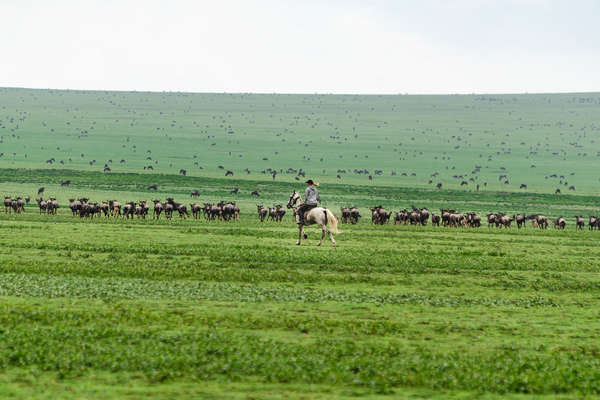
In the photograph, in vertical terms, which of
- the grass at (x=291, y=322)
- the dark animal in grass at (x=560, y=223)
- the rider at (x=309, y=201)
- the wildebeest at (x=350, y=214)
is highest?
the rider at (x=309, y=201)

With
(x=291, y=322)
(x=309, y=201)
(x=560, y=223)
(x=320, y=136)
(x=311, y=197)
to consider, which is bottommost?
(x=291, y=322)

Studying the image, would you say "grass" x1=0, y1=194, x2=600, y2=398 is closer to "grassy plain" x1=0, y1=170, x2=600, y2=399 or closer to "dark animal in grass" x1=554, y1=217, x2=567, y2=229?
"grassy plain" x1=0, y1=170, x2=600, y2=399

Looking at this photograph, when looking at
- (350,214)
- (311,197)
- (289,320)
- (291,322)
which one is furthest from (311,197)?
(350,214)

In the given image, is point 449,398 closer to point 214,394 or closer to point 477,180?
point 214,394

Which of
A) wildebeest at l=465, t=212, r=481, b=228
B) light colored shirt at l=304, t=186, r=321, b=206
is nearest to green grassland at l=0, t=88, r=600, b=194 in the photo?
wildebeest at l=465, t=212, r=481, b=228

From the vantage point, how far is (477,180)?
10856cm

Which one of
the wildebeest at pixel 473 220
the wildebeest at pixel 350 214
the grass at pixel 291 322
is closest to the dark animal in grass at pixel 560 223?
the wildebeest at pixel 473 220

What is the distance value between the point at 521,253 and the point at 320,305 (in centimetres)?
1530

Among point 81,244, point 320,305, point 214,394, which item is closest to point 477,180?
point 81,244

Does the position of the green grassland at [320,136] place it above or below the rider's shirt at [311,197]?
above

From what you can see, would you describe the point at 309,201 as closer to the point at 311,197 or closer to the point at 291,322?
the point at 311,197

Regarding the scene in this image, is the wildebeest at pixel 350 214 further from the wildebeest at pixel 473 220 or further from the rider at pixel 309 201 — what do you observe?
the rider at pixel 309 201

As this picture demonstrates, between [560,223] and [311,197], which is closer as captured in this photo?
[311,197]

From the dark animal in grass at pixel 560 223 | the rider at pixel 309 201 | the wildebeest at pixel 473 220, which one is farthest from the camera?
the dark animal in grass at pixel 560 223
